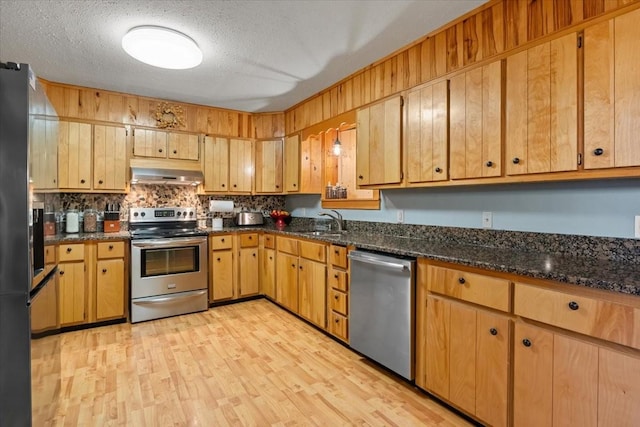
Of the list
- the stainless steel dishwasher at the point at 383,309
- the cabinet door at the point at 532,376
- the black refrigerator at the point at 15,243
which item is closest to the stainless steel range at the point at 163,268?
the stainless steel dishwasher at the point at 383,309

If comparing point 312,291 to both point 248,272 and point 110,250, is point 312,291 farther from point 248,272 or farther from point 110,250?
point 110,250

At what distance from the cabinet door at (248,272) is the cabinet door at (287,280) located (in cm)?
47

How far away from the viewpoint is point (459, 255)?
1978 mm

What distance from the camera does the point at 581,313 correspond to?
4.55ft

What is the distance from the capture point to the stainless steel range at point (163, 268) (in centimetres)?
351

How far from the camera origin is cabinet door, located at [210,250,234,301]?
13.2 ft

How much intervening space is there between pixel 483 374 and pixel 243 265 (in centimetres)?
306

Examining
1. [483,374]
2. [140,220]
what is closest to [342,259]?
[483,374]

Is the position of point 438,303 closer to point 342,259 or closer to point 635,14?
point 342,259

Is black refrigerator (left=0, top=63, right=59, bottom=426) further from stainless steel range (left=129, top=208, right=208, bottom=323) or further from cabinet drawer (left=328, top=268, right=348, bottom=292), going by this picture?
stainless steel range (left=129, top=208, right=208, bottom=323)

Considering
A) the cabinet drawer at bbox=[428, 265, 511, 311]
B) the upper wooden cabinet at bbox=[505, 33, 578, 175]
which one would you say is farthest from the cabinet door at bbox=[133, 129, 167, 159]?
the upper wooden cabinet at bbox=[505, 33, 578, 175]

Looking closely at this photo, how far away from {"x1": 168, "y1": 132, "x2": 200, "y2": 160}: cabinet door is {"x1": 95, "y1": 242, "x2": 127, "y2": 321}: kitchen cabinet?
1.25m

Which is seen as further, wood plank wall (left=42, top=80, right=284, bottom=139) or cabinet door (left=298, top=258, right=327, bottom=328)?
wood plank wall (left=42, top=80, right=284, bottom=139)

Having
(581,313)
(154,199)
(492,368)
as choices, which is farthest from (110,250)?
(581,313)
